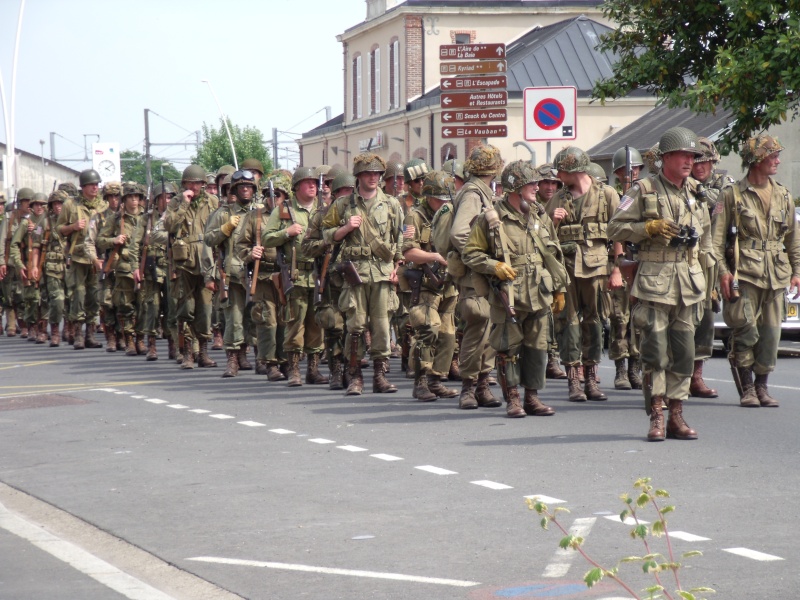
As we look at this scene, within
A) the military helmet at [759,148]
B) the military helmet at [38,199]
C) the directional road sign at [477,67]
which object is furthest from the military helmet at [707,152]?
the military helmet at [38,199]

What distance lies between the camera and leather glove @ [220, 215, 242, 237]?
16.4 meters

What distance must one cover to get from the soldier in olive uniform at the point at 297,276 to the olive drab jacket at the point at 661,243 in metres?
5.04

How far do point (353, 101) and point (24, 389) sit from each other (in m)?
55.0

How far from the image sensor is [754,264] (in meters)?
12.5

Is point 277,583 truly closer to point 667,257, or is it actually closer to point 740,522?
point 740,522

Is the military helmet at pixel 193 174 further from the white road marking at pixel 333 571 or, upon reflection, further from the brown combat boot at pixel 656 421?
the white road marking at pixel 333 571

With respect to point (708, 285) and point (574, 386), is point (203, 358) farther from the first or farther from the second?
point (708, 285)

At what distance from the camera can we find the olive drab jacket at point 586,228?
A: 529 inches

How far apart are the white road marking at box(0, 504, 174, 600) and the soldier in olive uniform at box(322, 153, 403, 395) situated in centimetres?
596

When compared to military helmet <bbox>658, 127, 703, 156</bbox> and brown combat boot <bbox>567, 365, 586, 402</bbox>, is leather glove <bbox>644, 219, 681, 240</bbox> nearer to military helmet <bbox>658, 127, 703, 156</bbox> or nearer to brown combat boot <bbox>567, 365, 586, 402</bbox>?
military helmet <bbox>658, 127, 703, 156</bbox>

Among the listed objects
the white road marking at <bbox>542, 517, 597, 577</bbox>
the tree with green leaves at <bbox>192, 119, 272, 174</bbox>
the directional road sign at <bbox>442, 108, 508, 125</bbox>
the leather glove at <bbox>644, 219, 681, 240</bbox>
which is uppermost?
the tree with green leaves at <bbox>192, 119, 272, 174</bbox>

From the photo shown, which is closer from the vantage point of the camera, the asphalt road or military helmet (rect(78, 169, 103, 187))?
the asphalt road

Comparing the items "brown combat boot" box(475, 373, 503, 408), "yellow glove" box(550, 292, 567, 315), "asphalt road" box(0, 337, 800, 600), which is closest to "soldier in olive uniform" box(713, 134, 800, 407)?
"asphalt road" box(0, 337, 800, 600)

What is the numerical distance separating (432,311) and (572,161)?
1.73m
